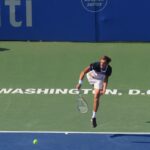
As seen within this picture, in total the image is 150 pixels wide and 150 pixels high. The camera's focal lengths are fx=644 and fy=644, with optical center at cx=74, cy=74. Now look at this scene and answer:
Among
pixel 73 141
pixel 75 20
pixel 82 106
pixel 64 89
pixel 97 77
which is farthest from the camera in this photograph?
pixel 75 20

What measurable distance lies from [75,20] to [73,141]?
897cm

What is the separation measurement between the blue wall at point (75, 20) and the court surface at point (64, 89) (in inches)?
14.0

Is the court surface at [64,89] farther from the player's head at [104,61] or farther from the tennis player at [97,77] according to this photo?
the player's head at [104,61]

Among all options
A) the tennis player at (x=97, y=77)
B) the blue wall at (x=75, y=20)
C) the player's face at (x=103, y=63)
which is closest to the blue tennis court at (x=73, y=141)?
the tennis player at (x=97, y=77)

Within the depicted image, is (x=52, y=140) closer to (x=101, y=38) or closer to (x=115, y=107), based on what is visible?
(x=115, y=107)

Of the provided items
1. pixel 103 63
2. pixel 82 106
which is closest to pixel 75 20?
pixel 82 106

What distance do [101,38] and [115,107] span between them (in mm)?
6468

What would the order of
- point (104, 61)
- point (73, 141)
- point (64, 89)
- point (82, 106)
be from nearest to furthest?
1. point (73, 141)
2. point (104, 61)
3. point (82, 106)
4. point (64, 89)

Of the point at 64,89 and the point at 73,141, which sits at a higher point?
the point at 64,89

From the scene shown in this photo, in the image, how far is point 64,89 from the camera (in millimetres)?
18031

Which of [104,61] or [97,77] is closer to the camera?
[104,61]

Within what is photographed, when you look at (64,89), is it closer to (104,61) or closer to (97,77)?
(97,77)

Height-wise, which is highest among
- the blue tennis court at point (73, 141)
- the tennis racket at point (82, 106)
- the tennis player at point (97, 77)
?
the tennis player at point (97, 77)

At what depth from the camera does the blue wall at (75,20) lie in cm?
2234
